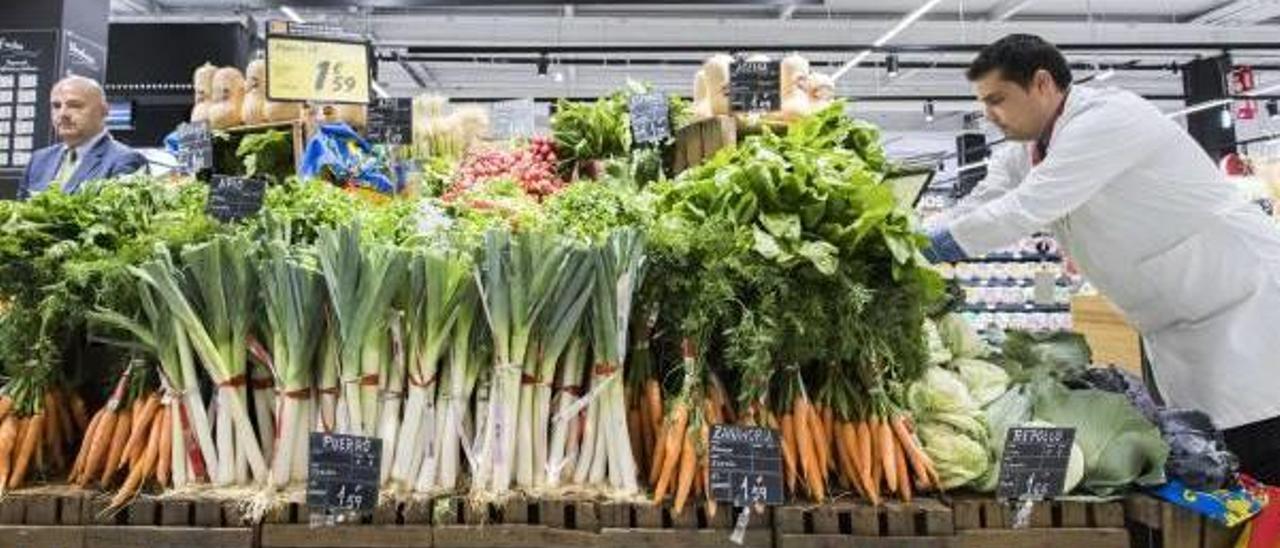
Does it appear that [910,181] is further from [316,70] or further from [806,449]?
[316,70]

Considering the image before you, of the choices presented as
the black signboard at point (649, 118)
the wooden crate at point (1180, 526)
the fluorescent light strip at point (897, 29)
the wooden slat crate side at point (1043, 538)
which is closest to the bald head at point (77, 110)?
the black signboard at point (649, 118)

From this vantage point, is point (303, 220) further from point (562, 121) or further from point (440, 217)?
point (562, 121)

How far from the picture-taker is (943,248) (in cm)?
230

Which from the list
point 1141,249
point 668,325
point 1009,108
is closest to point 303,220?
point 668,325

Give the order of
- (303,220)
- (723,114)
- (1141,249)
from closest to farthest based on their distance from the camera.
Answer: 1. (303,220)
2. (1141,249)
3. (723,114)

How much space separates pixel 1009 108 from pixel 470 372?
5.54 ft

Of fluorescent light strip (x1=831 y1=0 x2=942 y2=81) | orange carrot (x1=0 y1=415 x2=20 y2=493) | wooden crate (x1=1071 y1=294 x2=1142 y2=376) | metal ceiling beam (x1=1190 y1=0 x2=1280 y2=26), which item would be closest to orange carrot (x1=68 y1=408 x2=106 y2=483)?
orange carrot (x1=0 y1=415 x2=20 y2=493)

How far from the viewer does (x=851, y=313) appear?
1843 millimetres

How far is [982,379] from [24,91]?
5629 millimetres

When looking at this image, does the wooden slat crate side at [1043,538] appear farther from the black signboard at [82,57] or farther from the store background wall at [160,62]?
the store background wall at [160,62]

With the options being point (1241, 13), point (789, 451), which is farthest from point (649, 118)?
point (1241, 13)

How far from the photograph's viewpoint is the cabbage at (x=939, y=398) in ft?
6.54

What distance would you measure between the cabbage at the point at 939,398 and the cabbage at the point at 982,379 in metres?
0.06

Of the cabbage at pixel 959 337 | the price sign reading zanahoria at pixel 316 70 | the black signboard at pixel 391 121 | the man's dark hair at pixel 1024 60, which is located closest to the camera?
the cabbage at pixel 959 337
